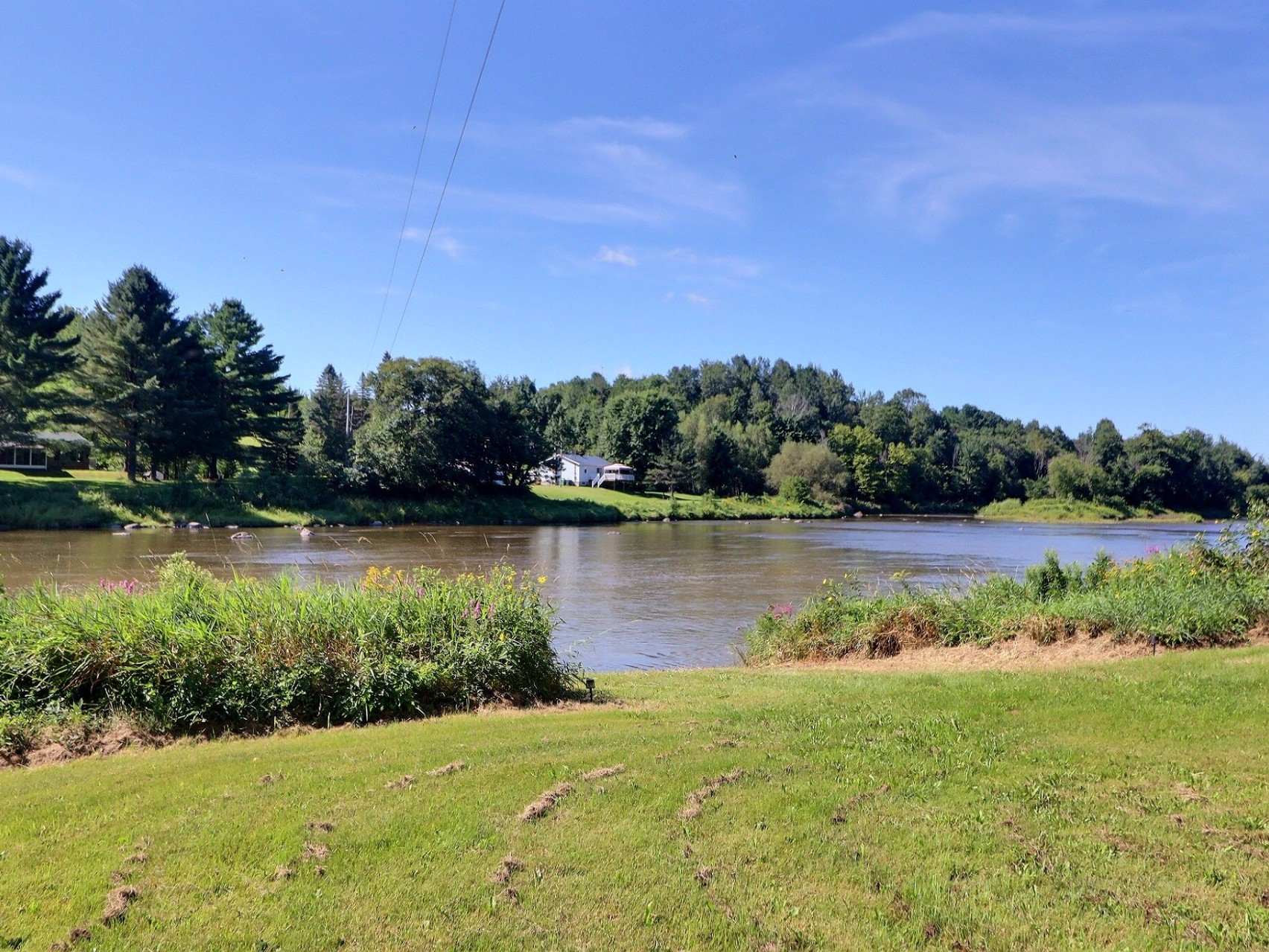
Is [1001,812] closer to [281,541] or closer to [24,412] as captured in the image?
[281,541]

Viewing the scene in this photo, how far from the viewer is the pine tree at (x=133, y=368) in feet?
164

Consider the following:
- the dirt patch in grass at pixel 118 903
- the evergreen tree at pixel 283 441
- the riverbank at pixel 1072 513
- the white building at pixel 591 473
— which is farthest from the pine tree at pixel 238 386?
the riverbank at pixel 1072 513

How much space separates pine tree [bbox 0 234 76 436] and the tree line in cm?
10

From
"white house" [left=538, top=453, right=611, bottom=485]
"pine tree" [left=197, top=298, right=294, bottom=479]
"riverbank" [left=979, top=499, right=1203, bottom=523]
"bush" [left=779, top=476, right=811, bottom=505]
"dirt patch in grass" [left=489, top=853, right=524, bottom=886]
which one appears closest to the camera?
"dirt patch in grass" [left=489, top=853, right=524, bottom=886]

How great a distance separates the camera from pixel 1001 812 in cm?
542

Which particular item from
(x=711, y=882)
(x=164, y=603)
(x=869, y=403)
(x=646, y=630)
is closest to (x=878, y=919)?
(x=711, y=882)

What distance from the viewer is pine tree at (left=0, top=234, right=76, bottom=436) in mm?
45250

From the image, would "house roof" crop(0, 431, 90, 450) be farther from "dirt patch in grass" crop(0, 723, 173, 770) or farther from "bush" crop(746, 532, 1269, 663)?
"bush" crop(746, 532, 1269, 663)

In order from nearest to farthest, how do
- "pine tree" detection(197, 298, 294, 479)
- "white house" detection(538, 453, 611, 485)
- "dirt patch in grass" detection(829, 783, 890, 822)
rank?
"dirt patch in grass" detection(829, 783, 890, 822) < "pine tree" detection(197, 298, 294, 479) < "white house" detection(538, 453, 611, 485)

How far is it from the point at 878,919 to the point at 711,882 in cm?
85

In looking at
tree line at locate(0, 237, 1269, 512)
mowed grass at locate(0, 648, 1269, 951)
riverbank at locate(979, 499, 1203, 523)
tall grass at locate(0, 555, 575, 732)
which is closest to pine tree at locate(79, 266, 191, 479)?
tree line at locate(0, 237, 1269, 512)

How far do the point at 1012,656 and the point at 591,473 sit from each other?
291 feet

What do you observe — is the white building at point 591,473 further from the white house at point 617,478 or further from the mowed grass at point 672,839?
the mowed grass at point 672,839

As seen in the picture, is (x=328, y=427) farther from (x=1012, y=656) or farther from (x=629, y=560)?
(x=1012, y=656)
